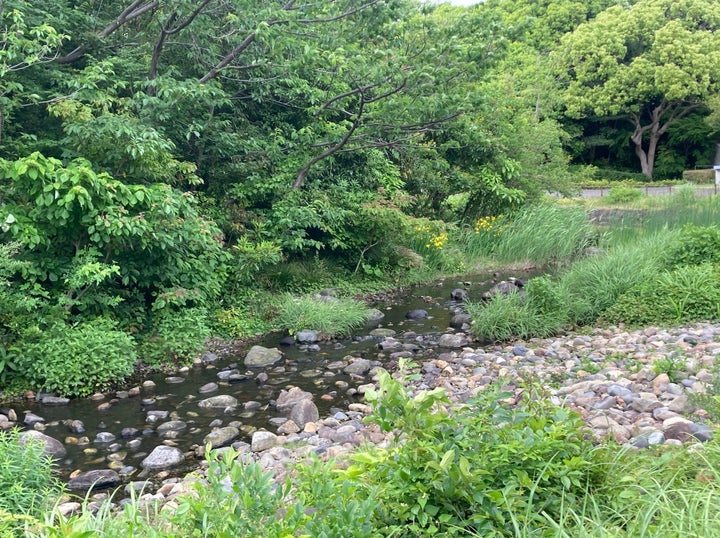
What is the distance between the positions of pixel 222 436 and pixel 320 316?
11.3 ft

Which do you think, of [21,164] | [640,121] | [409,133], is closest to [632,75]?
[640,121]

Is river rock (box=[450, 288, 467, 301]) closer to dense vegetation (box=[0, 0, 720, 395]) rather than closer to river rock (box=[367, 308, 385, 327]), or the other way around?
dense vegetation (box=[0, 0, 720, 395])

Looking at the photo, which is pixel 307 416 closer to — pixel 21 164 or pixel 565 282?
pixel 21 164

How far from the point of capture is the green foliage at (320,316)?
26.2ft

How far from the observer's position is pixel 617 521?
2.22 metres

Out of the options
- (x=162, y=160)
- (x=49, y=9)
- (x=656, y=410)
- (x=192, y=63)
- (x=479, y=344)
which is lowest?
(x=479, y=344)

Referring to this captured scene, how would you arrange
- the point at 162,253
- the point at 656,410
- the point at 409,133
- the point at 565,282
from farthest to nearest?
the point at 409,133 → the point at 565,282 → the point at 162,253 → the point at 656,410

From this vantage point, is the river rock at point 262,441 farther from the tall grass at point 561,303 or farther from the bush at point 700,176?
the bush at point 700,176

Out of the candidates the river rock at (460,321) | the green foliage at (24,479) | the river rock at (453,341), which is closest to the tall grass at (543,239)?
the river rock at (460,321)

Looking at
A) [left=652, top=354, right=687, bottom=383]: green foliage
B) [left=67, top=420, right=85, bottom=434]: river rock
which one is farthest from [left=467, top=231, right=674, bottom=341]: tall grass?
[left=67, top=420, right=85, bottom=434]: river rock

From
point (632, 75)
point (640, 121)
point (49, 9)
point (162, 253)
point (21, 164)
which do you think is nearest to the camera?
→ point (21, 164)

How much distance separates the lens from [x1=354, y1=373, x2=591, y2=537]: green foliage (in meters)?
2.14

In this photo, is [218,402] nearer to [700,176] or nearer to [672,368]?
[672,368]

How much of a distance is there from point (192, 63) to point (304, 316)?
453 cm
